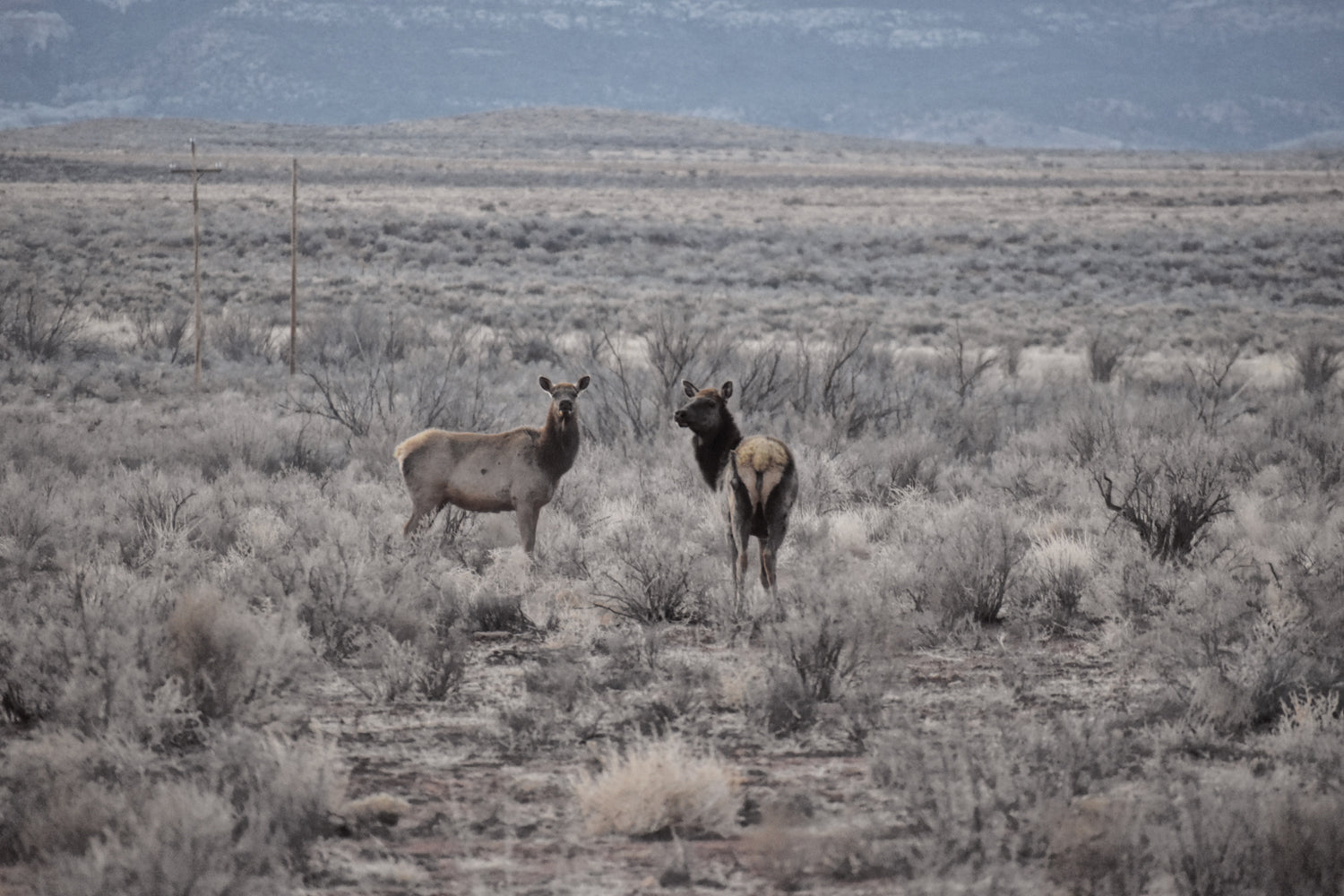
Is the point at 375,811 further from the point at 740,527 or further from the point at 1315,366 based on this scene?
the point at 1315,366

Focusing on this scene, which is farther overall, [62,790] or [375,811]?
[375,811]

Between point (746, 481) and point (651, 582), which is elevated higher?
point (746, 481)

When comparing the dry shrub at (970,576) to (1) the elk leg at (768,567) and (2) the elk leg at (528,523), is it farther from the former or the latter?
(2) the elk leg at (528,523)

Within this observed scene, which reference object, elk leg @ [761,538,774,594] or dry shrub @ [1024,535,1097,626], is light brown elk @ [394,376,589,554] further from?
dry shrub @ [1024,535,1097,626]

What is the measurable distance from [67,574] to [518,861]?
471 centimetres

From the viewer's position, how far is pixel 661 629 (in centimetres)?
723

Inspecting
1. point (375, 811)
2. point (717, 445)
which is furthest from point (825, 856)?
point (717, 445)

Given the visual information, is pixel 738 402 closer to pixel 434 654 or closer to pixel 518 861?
pixel 434 654

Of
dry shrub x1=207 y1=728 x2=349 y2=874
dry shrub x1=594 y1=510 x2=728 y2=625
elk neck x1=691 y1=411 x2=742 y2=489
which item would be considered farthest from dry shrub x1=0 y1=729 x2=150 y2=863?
elk neck x1=691 y1=411 x2=742 y2=489

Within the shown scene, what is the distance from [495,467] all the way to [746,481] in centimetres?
203

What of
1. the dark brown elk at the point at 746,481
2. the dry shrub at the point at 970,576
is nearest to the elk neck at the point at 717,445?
the dark brown elk at the point at 746,481

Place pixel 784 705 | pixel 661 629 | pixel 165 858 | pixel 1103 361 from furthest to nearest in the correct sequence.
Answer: pixel 1103 361
pixel 661 629
pixel 784 705
pixel 165 858

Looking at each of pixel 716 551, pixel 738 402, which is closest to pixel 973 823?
pixel 716 551

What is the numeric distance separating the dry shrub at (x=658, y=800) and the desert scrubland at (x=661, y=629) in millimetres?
15
